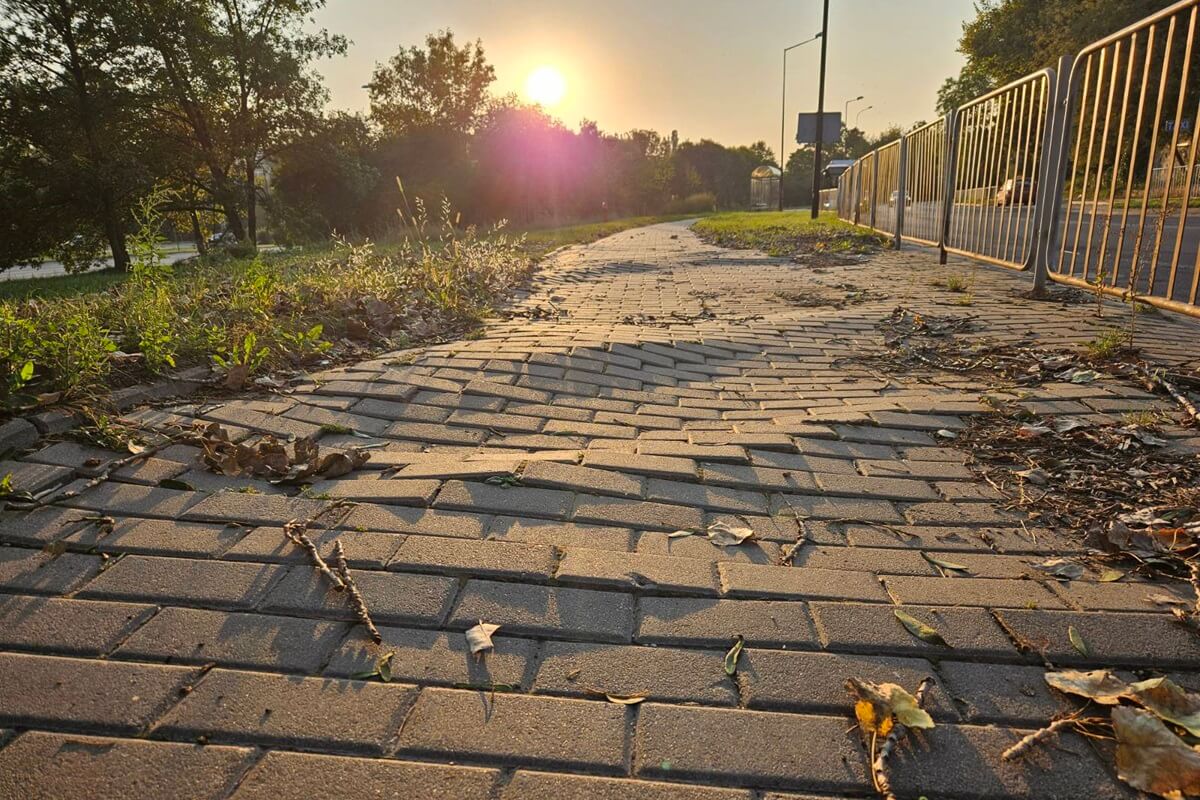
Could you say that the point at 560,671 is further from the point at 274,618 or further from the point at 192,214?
the point at 192,214

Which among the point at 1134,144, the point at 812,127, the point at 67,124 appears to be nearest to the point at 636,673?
the point at 1134,144

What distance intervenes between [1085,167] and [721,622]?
5.39m

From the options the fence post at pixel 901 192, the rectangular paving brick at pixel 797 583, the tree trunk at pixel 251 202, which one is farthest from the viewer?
the tree trunk at pixel 251 202

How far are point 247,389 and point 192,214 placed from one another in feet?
87.6

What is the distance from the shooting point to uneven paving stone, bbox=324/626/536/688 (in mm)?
1422

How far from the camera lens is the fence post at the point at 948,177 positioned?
8148 millimetres

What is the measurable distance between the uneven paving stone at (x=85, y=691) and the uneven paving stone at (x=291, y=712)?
5cm

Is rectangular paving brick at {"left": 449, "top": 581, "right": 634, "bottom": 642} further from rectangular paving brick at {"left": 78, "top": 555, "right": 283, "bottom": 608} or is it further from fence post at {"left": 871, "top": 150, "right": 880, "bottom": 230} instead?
fence post at {"left": 871, "top": 150, "right": 880, "bottom": 230}

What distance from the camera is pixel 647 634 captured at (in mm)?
1569

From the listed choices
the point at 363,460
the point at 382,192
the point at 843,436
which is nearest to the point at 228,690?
the point at 363,460

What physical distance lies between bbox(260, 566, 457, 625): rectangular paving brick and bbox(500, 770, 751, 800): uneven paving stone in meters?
0.51

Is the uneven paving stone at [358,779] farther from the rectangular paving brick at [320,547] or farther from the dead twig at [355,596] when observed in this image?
the rectangular paving brick at [320,547]

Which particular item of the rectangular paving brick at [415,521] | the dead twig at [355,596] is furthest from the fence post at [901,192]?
the dead twig at [355,596]

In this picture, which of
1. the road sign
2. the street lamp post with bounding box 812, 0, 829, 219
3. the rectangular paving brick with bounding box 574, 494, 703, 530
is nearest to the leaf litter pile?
the rectangular paving brick with bounding box 574, 494, 703, 530
